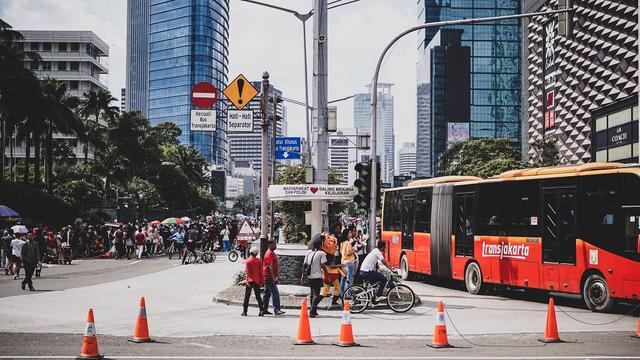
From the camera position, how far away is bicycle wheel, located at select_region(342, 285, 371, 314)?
1688 cm

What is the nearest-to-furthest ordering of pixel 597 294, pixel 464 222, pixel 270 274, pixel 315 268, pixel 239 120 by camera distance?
pixel 270 274, pixel 315 268, pixel 597 294, pixel 239 120, pixel 464 222

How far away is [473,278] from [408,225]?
4.81 m

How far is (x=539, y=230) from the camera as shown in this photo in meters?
18.8

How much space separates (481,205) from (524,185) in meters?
2.09

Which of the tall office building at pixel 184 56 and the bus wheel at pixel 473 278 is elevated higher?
the tall office building at pixel 184 56

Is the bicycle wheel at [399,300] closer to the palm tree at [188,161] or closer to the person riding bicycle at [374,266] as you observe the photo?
the person riding bicycle at [374,266]

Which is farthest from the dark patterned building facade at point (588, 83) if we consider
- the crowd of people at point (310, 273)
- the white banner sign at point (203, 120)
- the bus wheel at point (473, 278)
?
the crowd of people at point (310, 273)

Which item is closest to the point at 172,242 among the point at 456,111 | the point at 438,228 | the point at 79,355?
the point at 438,228

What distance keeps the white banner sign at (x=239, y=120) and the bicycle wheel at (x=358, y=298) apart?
5127 mm

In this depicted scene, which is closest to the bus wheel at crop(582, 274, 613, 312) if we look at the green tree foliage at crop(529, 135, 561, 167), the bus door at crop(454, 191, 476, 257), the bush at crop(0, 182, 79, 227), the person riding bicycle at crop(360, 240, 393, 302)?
the person riding bicycle at crop(360, 240, 393, 302)

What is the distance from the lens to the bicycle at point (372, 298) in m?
16.9

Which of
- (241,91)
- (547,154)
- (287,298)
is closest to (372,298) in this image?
(287,298)

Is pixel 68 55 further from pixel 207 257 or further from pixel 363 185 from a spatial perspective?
pixel 363 185

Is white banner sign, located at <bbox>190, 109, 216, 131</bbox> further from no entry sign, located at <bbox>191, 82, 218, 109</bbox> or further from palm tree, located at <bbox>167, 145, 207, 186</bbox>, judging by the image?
palm tree, located at <bbox>167, 145, 207, 186</bbox>
